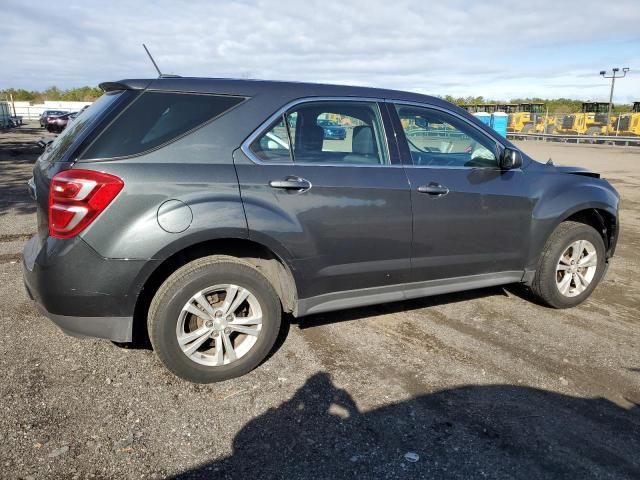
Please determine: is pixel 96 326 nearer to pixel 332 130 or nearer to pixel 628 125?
pixel 332 130

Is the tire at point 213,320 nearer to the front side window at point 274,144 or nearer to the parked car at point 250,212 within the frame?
the parked car at point 250,212

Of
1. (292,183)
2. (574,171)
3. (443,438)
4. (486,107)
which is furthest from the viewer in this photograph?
(486,107)

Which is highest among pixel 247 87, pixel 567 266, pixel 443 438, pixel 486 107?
pixel 486 107

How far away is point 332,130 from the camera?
141 inches

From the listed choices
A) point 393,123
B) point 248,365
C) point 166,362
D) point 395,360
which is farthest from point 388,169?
point 166,362

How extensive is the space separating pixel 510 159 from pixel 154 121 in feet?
8.71

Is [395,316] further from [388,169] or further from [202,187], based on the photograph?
[202,187]

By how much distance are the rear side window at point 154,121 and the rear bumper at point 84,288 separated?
0.58 metres

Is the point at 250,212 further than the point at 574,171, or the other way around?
the point at 574,171

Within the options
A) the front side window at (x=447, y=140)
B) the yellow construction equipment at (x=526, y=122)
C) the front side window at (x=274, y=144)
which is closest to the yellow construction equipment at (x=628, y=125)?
the yellow construction equipment at (x=526, y=122)

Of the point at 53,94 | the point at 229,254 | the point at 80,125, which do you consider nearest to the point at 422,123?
the point at 229,254

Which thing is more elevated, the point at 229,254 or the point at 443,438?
the point at 229,254

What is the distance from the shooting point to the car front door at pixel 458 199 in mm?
3699

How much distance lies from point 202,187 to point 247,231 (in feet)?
1.25
